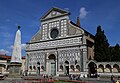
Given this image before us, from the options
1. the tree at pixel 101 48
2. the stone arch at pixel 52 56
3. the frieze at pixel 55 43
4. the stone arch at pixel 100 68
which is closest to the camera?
the stone arch at pixel 100 68

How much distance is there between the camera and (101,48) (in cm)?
4319

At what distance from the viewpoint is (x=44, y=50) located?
54.1 m

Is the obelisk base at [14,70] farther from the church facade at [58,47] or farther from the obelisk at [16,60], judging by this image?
the church facade at [58,47]

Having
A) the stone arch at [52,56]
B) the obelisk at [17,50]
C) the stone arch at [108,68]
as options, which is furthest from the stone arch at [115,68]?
the obelisk at [17,50]

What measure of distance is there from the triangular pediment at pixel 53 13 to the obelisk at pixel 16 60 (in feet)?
97.8

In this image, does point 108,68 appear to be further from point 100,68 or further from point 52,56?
point 52,56

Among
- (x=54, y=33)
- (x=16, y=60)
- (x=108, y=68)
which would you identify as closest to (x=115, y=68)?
(x=108, y=68)

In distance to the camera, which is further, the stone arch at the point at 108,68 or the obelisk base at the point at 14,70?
the stone arch at the point at 108,68

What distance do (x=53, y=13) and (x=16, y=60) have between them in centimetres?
3439

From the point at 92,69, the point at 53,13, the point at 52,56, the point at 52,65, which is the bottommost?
the point at 92,69

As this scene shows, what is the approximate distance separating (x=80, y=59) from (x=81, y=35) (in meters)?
6.41

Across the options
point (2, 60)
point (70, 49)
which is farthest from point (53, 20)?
point (2, 60)

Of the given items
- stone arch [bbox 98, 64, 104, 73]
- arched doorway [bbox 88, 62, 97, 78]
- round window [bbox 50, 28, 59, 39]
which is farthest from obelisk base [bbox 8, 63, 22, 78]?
round window [bbox 50, 28, 59, 39]

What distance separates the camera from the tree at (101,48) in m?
43.1
